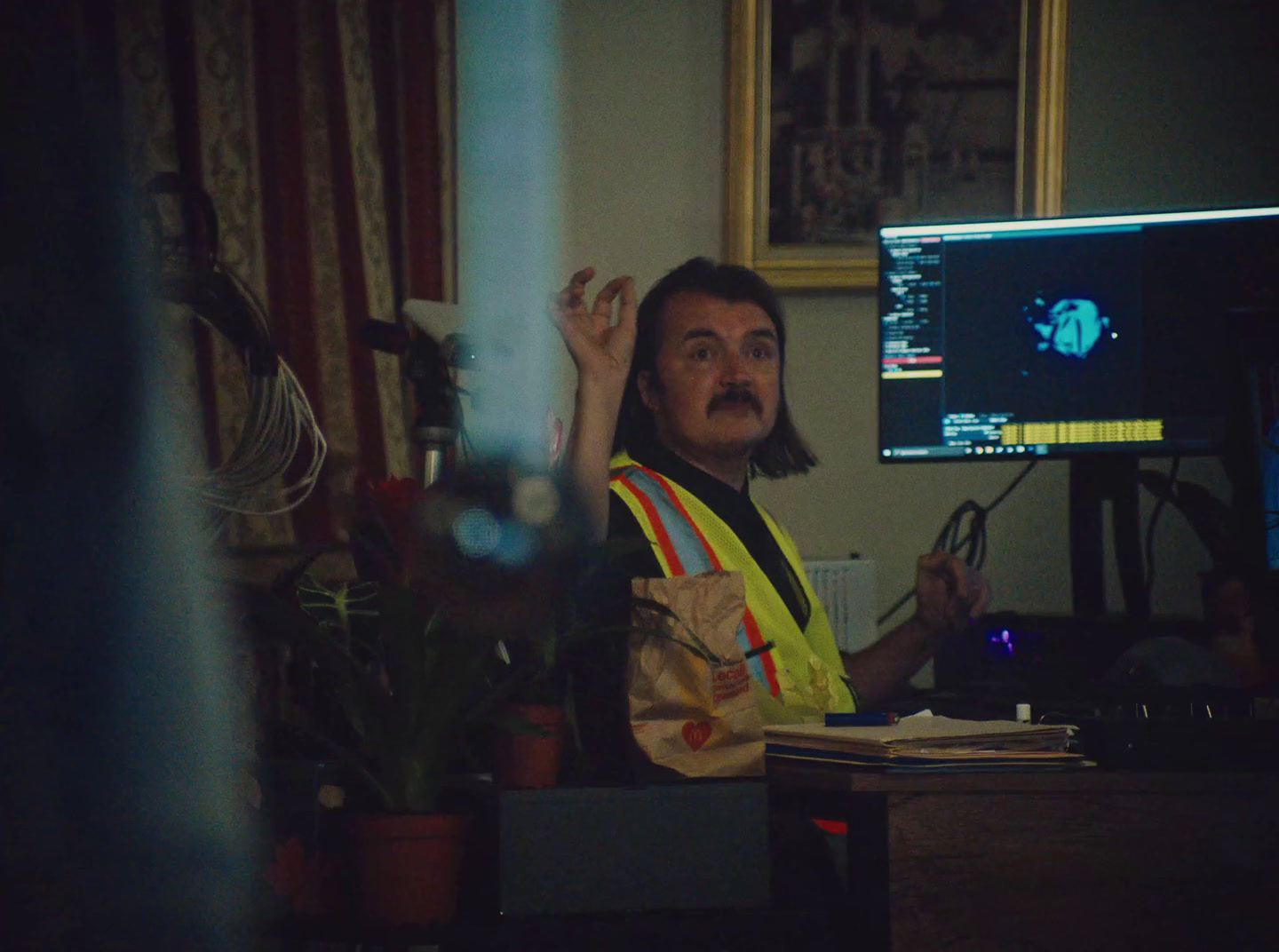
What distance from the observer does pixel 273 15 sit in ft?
6.91

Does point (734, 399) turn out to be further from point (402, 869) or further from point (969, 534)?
point (402, 869)

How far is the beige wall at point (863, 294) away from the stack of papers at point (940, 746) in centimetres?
124

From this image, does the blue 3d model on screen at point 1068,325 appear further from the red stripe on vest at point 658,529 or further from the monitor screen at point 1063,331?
the red stripe on vest at point 658,529

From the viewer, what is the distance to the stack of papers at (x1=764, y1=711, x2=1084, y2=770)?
98 cm

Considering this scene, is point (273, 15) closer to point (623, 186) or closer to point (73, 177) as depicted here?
point (623, 186)

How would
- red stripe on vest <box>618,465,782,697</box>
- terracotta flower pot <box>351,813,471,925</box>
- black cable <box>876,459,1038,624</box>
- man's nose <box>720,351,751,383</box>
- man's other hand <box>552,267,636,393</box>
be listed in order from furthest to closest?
black cable <box>876,459,1038,624</box> < man's nose <box>720,351,751,383</box> < red stripe on vest <box>618,465,782,697</box> < man's other hand <box>552,267,636,393</box> < terracotta flower pot <box>351,813,471,925</box>

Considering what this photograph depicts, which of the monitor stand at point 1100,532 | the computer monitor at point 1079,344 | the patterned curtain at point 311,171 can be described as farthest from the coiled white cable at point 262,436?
the monitor stand at point 1100,532

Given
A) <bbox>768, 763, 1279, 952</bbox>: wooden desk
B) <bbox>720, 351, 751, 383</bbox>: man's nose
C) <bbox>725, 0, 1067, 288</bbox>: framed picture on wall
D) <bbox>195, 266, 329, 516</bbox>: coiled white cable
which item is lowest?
<bbox>768, 763, 1279, 952</bbox>: wooden desk

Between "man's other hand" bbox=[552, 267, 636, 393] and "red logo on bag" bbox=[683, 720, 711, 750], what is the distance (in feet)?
1.69

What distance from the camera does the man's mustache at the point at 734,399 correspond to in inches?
71.1

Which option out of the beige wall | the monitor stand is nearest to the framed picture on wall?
the beige wall

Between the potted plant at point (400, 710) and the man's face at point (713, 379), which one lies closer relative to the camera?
the potted plant at point (400, 710)

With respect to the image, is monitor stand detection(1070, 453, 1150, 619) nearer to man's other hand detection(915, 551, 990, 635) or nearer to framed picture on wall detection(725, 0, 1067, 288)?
man's other hand detection(915, 551, 990, 635)

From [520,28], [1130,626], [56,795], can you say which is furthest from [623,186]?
[56,795]
